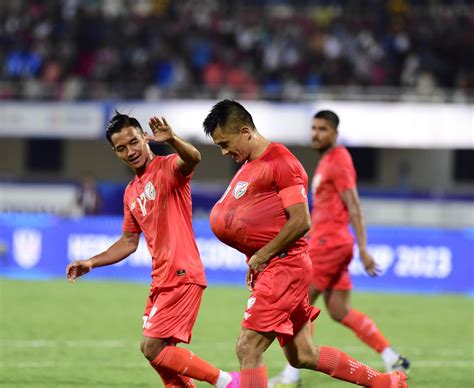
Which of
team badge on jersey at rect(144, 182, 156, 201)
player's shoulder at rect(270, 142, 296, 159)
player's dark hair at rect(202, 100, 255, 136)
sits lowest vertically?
team badge on jersey at rect(144, 182, 156, 201)

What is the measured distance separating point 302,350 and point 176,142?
5.38ft

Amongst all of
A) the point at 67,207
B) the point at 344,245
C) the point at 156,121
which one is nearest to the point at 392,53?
the point at 67,207

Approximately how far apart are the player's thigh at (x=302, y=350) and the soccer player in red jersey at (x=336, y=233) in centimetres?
246

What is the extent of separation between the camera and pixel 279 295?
638cm

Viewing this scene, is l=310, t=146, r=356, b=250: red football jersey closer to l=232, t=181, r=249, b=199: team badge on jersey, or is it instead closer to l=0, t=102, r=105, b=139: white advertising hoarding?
l=232, t=181, r=249, b=199: team badge on jersey

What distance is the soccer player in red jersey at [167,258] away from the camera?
677 centimetres

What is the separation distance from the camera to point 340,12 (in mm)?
27969

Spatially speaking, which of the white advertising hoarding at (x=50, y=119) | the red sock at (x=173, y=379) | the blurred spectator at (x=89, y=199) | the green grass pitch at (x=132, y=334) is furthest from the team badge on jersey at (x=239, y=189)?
the white advertising hoarding at (x=50, y=119)

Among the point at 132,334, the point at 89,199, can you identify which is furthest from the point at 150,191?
the point at 89,199

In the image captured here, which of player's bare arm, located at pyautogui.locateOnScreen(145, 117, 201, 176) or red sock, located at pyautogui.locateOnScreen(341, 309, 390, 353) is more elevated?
player's bare arm, located at pyautogui.locateOnScreen(145, 117, 201, 176)

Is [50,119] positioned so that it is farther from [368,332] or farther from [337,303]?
[368,332]

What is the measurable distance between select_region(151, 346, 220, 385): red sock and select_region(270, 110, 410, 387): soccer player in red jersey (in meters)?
2.59

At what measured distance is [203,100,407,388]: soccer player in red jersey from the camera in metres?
6.25

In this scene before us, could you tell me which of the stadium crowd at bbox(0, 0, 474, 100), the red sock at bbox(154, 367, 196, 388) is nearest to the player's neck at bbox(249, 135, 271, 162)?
the red sock at bbox(154, 367, 196, 388)
